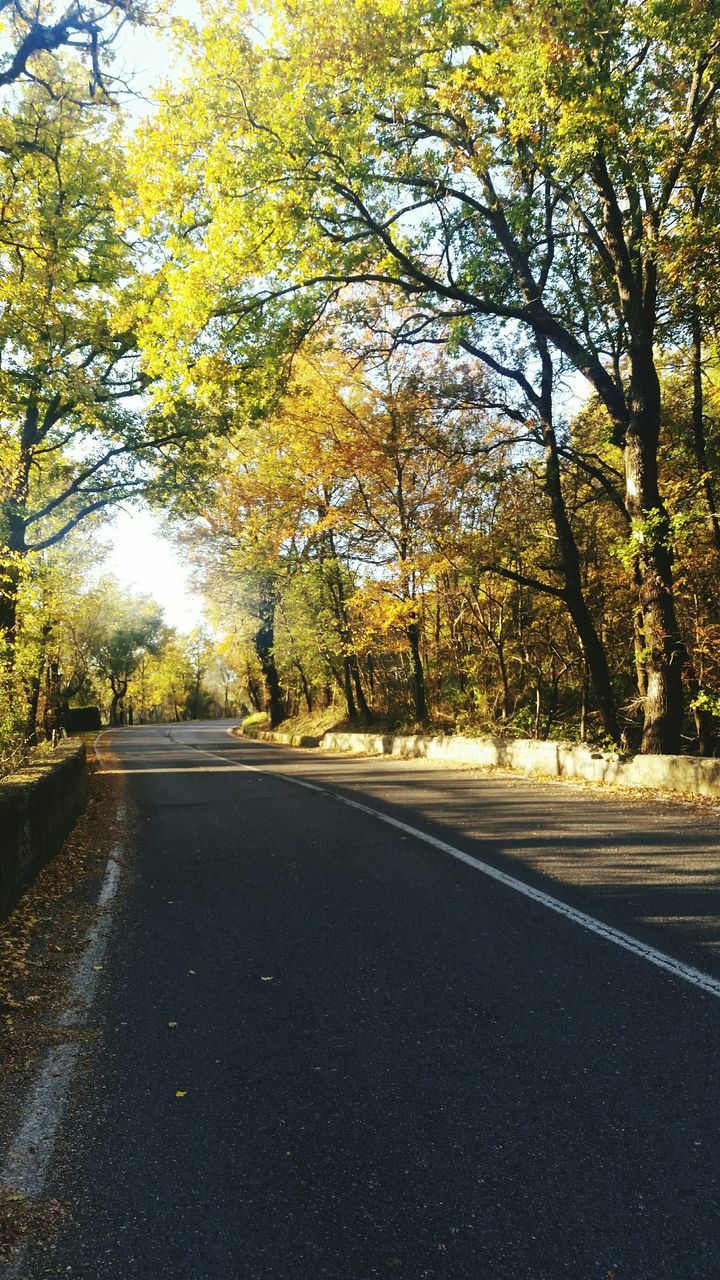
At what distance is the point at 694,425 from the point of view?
50.4 feet

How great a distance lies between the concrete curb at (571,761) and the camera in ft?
34.4

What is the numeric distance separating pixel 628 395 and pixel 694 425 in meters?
3.10

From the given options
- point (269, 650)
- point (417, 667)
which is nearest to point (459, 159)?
point (417, 667)

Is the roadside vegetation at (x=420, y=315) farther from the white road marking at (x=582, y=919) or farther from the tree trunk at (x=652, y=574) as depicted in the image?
the white road marking at (x=582, y=919)

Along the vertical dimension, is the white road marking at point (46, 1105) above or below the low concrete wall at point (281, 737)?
above

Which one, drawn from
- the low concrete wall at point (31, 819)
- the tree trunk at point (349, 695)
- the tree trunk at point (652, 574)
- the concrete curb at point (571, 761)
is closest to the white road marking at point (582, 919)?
the low concrete wall at point (31, 819)

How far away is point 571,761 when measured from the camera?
43.5 ft

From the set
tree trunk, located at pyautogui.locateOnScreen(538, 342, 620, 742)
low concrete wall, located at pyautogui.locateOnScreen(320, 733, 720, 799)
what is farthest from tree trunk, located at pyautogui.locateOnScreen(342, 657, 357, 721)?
tree trunk, located at pyautogui.locateOnScreen(538, 342, 620, 742)

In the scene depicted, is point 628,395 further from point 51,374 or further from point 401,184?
point 51,374

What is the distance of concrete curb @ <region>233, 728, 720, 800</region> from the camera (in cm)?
1049

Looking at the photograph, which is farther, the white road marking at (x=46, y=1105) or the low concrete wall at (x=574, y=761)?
the low concrete wall at (x=574, y=761)

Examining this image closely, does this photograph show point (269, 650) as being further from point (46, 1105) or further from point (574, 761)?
point (46, 1105)

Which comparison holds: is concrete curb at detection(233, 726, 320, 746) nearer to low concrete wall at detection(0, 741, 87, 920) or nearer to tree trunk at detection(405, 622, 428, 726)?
tree trunk at detection(405, 622, 428, 726)

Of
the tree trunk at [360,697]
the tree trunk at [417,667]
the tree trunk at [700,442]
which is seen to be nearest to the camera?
the tree trunk at [700,442]
